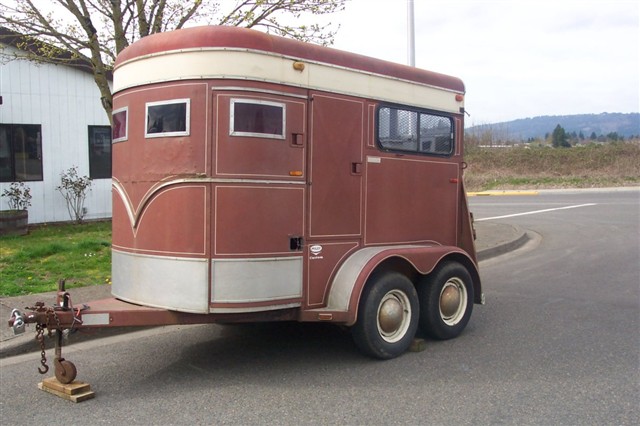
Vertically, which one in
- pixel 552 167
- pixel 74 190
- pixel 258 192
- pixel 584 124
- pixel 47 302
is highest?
pixel 584 124

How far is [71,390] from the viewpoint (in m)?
4.60

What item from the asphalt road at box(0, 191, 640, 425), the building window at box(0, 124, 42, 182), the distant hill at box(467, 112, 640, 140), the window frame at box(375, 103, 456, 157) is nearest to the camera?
the asphalt road at box(0, 191, 640, 425)

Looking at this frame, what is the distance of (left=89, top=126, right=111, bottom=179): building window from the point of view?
14477 mm

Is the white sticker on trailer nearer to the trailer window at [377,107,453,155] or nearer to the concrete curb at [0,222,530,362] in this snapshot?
the concrete curb at [0,222,530,362]

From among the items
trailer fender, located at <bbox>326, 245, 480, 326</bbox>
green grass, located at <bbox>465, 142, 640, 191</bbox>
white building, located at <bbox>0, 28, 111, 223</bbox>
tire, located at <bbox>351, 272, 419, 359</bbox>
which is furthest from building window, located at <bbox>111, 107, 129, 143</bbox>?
green grass, located at <bbox>465, 142, 640, 191</bbox>

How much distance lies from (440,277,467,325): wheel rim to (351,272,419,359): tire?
0.54m

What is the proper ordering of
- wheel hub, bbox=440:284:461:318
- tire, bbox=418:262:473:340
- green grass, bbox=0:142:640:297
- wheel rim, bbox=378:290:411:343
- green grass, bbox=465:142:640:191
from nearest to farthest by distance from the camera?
wheel rim, bbox=378:290:411:343 → tire, bbox=418:262:473:340 → wheel hub, bbox=440:284:461:318 → green grass, bbox=0:142:640:297 → green grass, bbox=465:142:640:191

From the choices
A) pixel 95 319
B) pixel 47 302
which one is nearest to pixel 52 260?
pixel 47 302

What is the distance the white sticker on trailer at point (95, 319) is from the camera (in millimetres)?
4676

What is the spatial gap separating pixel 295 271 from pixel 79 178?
10581mm

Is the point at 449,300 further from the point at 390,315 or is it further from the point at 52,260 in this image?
the point at 52,260

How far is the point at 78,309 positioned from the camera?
4652 mm

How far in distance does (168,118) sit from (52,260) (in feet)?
18.8

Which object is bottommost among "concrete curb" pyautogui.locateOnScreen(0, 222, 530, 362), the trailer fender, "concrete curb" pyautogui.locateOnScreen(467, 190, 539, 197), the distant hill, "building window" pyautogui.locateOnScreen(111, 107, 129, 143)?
"concrete curb" pyautogui.locateOnScreen(0, 222, 530, 362)
